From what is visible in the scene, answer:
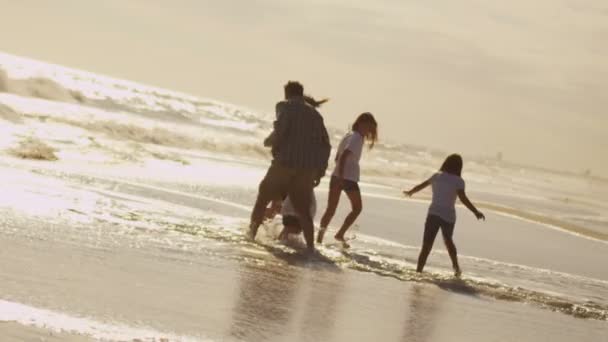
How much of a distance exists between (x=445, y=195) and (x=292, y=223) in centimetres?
178

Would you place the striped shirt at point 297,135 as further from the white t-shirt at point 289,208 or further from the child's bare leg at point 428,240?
the child's bare leg at point 428,240

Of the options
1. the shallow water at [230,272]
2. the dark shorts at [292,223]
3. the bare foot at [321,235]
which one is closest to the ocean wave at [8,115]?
the shallow water at [230,272]

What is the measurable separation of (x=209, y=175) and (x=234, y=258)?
12.1 metres

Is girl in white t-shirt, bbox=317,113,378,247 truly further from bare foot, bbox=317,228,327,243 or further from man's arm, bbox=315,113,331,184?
man's arm, bbox=315,113,331,184

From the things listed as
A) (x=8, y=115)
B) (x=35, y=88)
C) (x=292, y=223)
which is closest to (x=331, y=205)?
(x=292, y=223)

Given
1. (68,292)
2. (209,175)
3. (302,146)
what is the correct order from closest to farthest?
(68,292)
(302,146)
(209,175)

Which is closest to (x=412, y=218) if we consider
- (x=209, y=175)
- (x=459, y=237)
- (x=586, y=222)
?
(x=459, y=237)

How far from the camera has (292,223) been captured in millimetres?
11445

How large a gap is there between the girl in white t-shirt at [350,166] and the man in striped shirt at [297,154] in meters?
1.64

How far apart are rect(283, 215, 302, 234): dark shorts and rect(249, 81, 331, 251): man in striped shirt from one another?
54cm

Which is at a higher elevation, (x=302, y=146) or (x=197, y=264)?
(x=302, y=146)

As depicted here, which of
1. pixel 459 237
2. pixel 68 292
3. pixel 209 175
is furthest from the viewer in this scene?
pixel 209 175

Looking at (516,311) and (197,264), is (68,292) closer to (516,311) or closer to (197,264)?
(197,264)

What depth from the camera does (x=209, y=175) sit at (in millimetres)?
21297
